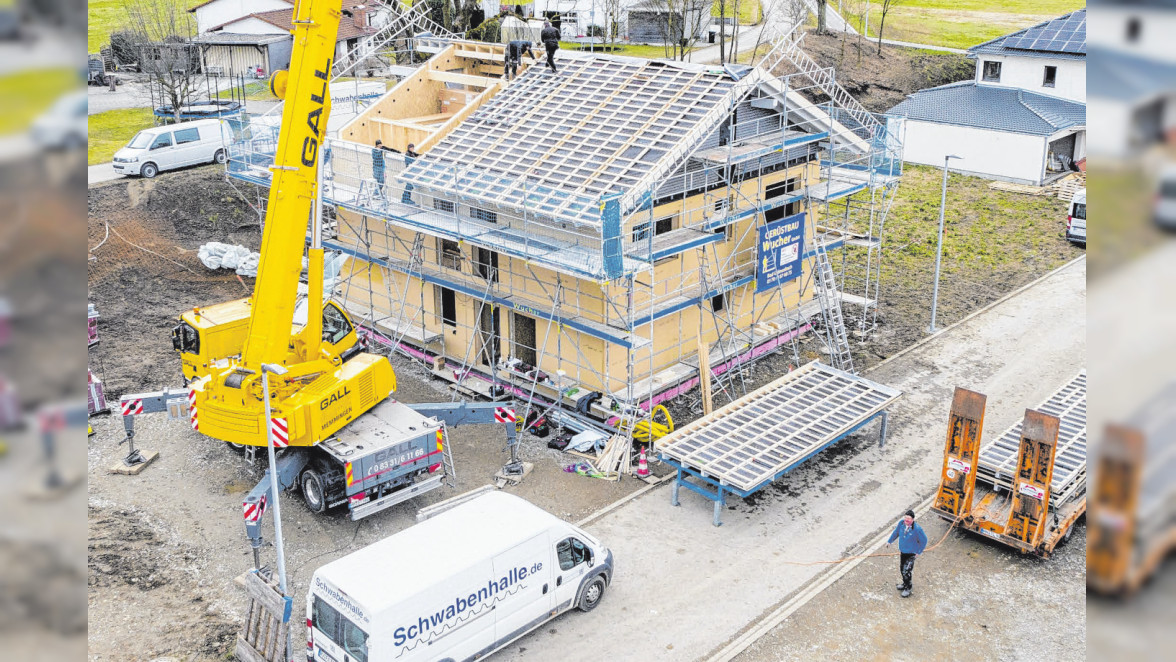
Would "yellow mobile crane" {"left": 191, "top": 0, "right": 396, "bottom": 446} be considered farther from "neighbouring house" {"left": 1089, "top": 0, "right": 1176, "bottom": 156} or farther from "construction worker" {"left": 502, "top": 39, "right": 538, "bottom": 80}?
"neighbouring house" {"left": 1089, "top": 0, "right": 1176, "bottom": 156}

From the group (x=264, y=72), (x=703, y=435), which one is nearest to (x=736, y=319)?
(x=703, y=435)

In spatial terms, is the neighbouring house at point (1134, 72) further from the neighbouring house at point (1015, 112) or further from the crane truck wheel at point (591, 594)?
the neighbouring house at point (1015, 112)

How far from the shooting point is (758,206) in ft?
71.7

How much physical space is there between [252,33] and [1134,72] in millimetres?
53663

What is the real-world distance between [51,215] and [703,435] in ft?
57.2

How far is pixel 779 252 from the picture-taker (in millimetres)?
22500

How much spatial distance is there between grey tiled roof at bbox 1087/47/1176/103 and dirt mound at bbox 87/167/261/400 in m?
23.6

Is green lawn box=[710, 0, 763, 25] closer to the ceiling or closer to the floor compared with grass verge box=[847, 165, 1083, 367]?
closer to the ceiling

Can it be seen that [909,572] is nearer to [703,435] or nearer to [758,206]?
[703,435]

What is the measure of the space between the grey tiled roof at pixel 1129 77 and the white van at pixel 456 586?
12.0 m

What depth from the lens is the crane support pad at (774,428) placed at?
17938mm

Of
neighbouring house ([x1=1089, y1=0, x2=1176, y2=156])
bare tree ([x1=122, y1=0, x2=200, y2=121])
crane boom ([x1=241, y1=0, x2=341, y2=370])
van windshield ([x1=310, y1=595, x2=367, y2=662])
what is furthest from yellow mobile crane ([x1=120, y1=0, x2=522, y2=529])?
bare tree ([x1=122, y1=0, x2=200, y2=121])

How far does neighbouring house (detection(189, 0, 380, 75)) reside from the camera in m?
48.8

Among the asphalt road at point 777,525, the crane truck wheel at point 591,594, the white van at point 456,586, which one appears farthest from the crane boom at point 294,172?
the crane truck wheel at point 591,594
